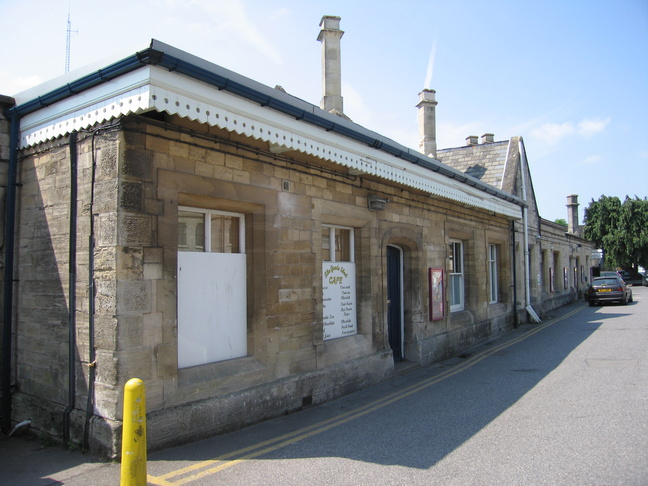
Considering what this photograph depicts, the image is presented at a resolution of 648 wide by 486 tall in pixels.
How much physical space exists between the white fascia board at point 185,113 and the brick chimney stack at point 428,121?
1008cm

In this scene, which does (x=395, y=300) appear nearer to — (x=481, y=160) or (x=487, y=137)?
(x=481, y=160)

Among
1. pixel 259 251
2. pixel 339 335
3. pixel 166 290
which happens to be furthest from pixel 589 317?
pixel 166 290

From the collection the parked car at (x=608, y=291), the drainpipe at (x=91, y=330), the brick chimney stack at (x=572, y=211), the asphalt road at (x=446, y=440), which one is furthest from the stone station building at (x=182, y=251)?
the brick chimney stack at (x=572, y=211)

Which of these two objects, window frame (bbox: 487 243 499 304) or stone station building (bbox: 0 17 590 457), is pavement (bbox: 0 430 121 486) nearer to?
stone station building (bbox: 0 17 590 457)

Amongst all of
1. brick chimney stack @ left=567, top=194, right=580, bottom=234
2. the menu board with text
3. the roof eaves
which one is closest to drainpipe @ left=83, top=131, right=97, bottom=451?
the roof eaves

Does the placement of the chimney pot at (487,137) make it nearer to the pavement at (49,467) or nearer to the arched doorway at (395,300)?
the arched doorway at (395,300)

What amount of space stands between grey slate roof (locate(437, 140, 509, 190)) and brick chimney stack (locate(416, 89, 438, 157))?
99.0 inches

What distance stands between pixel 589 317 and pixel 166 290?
1764 cm

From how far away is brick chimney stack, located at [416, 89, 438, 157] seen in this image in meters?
16.9

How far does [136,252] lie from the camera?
4.80m

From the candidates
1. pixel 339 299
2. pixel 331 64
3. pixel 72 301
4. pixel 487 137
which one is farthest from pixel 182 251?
pixel 487 137

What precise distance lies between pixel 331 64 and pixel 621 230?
148 ft

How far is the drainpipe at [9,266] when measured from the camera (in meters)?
5.85

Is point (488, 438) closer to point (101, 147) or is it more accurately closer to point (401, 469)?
point (401, 469)
